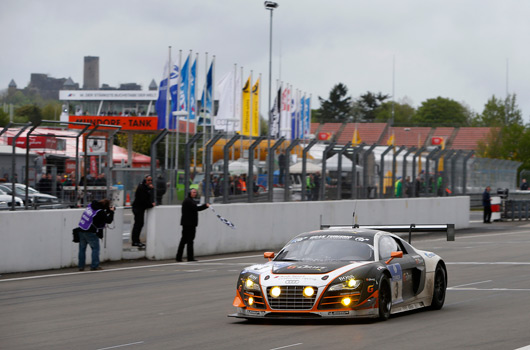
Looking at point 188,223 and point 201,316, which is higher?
point 188,223

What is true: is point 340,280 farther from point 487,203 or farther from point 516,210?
point 516,210

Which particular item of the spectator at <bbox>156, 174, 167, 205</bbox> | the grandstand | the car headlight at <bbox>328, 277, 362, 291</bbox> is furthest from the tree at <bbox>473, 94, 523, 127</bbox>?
the car headlight at <bbox>328, 277, 362, 291</bbox>

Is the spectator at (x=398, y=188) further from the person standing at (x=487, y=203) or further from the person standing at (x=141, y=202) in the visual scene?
the person standing at (x=141, y=202)

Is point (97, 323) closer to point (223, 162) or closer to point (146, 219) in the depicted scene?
point (146, 219)

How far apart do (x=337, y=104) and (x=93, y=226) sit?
462 feet

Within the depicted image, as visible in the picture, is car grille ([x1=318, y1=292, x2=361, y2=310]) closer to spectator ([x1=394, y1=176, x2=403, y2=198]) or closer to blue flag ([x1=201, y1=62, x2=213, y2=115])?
spectator ([x1=394, y1=176, x2=403, y2=198])

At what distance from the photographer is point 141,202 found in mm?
22359

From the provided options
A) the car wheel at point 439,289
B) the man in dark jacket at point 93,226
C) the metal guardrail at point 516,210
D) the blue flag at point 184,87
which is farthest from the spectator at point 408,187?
the car wheel at point 439,289

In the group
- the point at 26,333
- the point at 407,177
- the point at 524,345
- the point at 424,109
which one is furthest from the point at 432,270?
the point at 424,109

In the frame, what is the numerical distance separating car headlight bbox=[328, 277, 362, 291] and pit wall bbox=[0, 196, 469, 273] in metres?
3.38

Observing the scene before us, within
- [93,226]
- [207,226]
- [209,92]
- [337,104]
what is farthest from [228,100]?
[337,104]

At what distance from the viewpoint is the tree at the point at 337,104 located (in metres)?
158

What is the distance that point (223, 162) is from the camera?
24609mm

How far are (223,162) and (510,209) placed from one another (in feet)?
74.1
